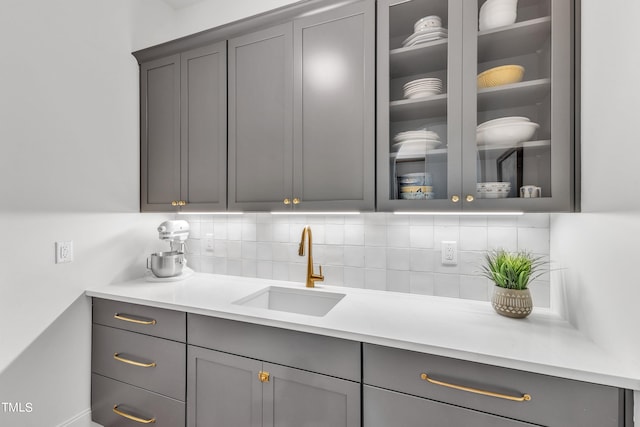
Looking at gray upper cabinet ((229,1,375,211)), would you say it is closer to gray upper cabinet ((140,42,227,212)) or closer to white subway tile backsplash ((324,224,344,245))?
gray upper cabinet ((140,42,227,212))

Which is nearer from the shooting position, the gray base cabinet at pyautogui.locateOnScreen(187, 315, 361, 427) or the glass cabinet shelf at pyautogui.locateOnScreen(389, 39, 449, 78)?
the gray base cabinet at pyautogui.locateOnScreen(187, 315, 361, 427)

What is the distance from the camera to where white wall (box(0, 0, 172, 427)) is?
1.42 metres

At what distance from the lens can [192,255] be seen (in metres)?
2.22

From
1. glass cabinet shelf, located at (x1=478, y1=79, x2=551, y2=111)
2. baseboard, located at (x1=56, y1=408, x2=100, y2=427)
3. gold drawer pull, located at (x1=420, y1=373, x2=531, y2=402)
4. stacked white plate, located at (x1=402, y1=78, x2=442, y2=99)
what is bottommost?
baseboard, located at (x1=56, y1=408, x2=100, y2=427)

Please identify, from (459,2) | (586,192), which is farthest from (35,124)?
(586,192)

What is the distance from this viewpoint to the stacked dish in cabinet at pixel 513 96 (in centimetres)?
114

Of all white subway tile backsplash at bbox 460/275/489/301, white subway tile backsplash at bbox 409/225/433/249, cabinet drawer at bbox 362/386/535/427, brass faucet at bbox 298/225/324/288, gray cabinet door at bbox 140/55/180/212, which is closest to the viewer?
cabinet drawer at bbox 362/386/535/427

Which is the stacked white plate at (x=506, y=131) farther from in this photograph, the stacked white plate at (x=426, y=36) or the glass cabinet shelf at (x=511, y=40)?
the stacked white plate at (x=426, y=36)

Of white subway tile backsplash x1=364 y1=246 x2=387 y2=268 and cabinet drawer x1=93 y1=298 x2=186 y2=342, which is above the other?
white subway tile backsplash x1=364 y1=246 x2=387 y2=268

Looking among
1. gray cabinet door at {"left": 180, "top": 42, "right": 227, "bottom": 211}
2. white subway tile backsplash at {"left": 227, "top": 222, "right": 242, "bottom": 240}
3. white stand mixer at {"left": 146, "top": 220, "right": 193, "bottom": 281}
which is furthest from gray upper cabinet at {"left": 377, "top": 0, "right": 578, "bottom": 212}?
white stand mixer at {"left": 146, "top": 220, "right": 193, "bottom": 281}

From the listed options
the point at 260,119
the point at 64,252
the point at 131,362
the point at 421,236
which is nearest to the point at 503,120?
the point at 421,236

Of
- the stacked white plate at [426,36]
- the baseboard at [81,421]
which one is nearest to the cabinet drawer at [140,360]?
the baseboard at [81,421]

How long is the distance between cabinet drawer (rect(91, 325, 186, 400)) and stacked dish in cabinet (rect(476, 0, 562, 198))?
1.62m

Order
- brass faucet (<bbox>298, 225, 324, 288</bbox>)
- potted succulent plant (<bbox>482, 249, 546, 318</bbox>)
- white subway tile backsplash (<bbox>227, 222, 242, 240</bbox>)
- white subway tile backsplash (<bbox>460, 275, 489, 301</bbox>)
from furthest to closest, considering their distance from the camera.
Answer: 1. white subway tile backsplash (<bbox>227, 222, 242, 240</bbox>)
2. brass faucet (<bbox>298, 225, 324, 288</bbox>)
3. white subway tile backsplash (<bbox>460, 275, 489, 301</bbox>)
4. potted succulent plant (<bbox>482, 249, 546, 318</bbox>)
